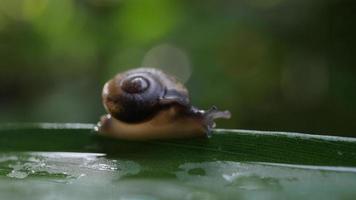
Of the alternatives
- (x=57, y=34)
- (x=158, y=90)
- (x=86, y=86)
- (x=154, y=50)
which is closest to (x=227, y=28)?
(x=154, y=50)

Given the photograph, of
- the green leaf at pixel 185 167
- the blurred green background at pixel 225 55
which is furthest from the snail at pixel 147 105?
the blurred green background at pixel 225 55

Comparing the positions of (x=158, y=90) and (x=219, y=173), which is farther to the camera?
(x=158, y=90)

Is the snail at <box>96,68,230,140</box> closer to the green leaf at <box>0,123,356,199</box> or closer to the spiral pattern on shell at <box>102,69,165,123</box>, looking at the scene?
the spiral pattern on shell at <box>102,69,165,123</box>

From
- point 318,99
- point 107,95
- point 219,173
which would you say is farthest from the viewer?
point 318,99

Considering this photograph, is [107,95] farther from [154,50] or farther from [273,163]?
[154,50]

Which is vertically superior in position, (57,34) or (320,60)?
(57,34)

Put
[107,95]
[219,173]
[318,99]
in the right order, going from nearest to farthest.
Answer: [219,173] < [107,95] < [318,99]

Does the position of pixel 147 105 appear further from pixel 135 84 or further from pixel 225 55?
pixel 225 55

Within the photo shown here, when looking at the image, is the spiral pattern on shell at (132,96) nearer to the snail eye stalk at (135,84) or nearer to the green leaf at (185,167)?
the snail eye stalk at (135,84)
